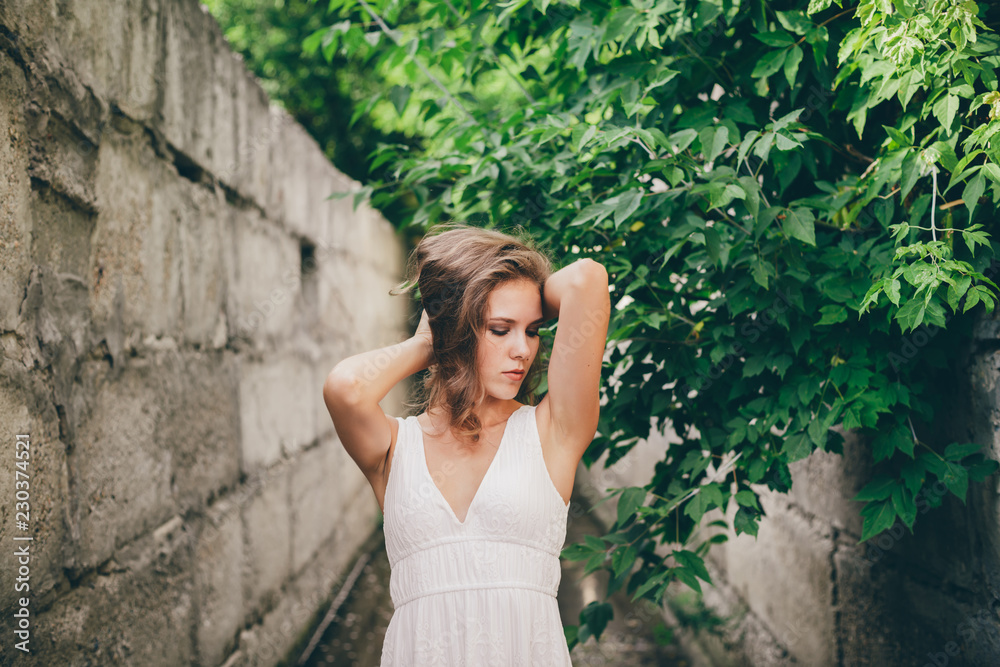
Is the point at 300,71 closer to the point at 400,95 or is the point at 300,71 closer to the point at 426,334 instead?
the point at 400,95

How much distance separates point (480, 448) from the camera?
5.21 ft

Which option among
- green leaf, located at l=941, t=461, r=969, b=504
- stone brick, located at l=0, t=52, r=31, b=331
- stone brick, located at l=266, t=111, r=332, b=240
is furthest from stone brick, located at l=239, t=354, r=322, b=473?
green leaf, located at l=941, t=461, r=969, b=504

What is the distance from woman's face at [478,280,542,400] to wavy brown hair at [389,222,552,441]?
0.02m

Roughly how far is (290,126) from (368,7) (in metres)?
2.17

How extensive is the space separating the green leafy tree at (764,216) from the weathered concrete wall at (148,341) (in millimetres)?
891

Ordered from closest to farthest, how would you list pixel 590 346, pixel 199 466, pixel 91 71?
pixel 590 346
pixel 91 71
pixel 199 466

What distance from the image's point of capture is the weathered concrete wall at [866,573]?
1650 mm

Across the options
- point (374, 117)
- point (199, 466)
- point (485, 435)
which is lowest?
point (199, 466)

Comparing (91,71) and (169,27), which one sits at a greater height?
(169,27)

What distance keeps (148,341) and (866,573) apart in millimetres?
2428

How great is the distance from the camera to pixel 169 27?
8.09 feet

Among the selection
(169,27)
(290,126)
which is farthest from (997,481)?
(290,126)

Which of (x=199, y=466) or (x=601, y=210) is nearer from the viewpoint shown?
(x=601, y=210)

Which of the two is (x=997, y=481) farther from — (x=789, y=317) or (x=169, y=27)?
(x=169, y=27)
